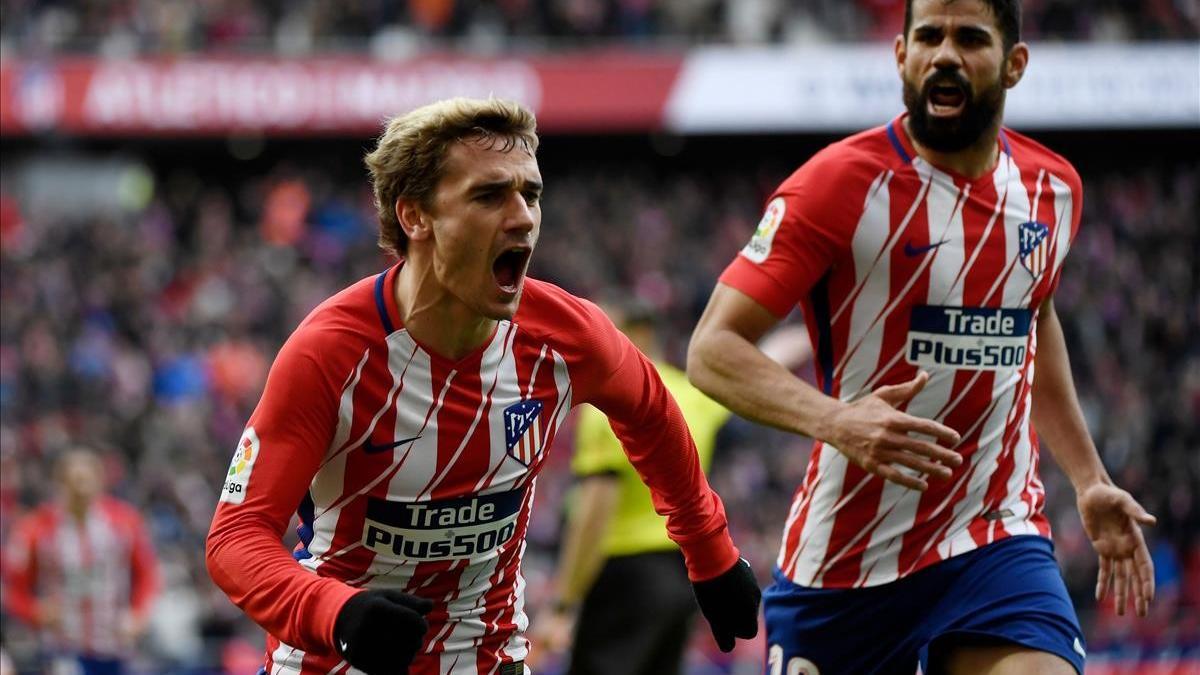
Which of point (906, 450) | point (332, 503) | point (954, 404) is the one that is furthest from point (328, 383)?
point (954, 404)

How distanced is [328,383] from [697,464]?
96cm

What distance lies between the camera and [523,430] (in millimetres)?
3955

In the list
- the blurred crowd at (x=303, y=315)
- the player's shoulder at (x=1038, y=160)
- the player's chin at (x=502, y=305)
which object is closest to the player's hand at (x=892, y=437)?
the player's chin at (x=502, y=305)

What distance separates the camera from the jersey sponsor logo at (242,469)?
11.6 feet

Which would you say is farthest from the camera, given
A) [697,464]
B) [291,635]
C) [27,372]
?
[27,372]

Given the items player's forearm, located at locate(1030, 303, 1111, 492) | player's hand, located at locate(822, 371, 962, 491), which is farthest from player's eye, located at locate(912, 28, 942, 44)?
player's hand, located at locate(822, 371, 962, 491)

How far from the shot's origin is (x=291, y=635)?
338 centimetres

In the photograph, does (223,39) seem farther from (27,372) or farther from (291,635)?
(291,635)

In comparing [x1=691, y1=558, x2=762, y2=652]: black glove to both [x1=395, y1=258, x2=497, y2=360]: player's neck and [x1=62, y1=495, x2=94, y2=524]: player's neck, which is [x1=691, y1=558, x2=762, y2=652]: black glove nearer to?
[x1=395, y1=258, x2=497, y2=360]: player's neck

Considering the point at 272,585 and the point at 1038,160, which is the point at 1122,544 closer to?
the point at 1038,160

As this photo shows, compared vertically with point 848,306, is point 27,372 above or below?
below

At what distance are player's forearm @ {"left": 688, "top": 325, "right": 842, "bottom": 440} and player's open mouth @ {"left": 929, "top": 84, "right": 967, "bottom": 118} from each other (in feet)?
2.51

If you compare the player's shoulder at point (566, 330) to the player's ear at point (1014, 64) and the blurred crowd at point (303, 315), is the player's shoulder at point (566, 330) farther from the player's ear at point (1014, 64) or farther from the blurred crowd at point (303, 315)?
the blurred crowd at point (303, 315)

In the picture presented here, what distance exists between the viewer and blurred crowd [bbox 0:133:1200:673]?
14398mm
